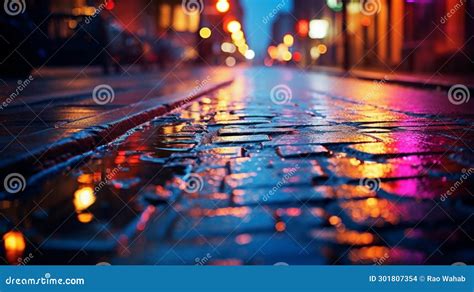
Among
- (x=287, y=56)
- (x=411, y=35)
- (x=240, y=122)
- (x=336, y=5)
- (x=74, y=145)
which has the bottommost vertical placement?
(x=287, y=56)

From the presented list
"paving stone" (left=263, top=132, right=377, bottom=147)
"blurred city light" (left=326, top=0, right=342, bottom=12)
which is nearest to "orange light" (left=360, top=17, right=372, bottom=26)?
"blurred city light" (left=326, top=0, right=342, bottom=12)

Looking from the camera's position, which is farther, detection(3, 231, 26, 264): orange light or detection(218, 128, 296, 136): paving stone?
detection(218, 128, 296, 136): paving stone

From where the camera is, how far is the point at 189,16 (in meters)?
47.5

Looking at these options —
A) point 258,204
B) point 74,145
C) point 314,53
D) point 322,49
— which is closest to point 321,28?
point 322,49

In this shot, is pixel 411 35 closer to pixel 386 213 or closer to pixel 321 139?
pixel 321 139

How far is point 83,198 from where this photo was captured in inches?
113

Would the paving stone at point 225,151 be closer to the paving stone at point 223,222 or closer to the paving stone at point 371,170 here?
the paving stone at point 371,170

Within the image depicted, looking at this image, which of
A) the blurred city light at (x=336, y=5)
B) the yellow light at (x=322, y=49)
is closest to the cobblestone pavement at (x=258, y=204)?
the blurred city light at (x=336, y=5)

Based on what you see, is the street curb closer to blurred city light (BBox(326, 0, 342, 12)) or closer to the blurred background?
the blurred background

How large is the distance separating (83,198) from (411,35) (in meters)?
24.5

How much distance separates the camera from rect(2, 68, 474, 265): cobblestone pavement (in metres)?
2.08

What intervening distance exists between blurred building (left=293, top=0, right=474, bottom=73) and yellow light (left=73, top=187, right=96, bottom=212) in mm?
17102

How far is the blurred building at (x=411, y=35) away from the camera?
62.3 feet
